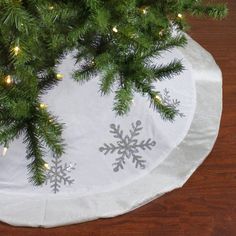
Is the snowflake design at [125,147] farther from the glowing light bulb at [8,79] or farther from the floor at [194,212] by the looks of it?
the glowing light bulb at [8,79]

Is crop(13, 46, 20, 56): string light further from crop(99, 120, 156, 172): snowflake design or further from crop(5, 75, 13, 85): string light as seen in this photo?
crop(99, 120, 156, 172): snowflake design

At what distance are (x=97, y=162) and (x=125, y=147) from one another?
0.09m

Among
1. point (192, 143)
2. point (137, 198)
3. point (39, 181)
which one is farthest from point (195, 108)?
point (39, 181)

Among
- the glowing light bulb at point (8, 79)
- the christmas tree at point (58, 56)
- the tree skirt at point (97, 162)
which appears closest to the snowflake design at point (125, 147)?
the tree skirt at point (97, 162)

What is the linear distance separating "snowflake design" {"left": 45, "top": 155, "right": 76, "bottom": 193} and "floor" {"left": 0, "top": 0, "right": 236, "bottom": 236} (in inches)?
4.2

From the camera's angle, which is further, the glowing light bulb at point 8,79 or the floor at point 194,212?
the floor at point 194,212

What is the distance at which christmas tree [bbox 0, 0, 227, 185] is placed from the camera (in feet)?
2.17

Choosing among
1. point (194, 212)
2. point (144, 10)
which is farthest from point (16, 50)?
point (194, 212)

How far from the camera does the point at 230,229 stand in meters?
0.90

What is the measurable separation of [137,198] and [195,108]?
35 cm

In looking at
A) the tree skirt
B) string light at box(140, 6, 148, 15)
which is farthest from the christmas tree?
the tree skirt

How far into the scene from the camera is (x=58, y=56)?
31.7 inches

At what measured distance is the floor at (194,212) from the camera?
0.89 metres

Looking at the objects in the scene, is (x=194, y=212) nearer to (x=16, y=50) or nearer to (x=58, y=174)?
(x=58, y=174)
